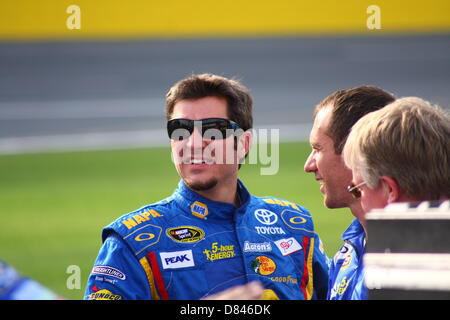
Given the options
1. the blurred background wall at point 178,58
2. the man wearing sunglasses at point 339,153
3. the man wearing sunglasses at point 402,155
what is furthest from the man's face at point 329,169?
the blurred background wall at point 178,58

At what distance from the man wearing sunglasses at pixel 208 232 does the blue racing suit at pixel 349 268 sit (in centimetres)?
14

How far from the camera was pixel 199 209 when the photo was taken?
133 inches

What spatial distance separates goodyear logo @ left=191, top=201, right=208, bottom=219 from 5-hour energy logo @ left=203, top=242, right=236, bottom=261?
0.14 metres

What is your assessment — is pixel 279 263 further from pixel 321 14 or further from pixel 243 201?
pixel 321 14

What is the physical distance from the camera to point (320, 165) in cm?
346

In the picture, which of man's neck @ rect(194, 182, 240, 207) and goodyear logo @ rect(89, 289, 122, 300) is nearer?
goodyear logo @ rect(89, 289, 122, 300)

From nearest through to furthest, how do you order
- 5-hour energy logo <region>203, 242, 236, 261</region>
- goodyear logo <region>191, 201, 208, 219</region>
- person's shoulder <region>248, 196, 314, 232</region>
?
1. 5-hour energy logo <region>203, 242, 236, 261</region>
2. goodyear logo <region>191, 201, 208, 219</region>
3. person's shoulder <region>248, 196, 314, 232</region>

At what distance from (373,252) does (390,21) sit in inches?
824

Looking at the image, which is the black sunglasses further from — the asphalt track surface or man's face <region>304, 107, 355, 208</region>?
the asphalt track surface

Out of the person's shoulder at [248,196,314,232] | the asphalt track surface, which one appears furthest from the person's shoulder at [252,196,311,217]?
the asphalt track surface

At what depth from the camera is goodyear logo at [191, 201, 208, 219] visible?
11.1 ft

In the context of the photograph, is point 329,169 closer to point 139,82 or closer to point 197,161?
point 197,161

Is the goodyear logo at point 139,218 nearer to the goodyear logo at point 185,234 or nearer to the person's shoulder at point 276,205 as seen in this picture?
the goodyear logo at point 185,234
